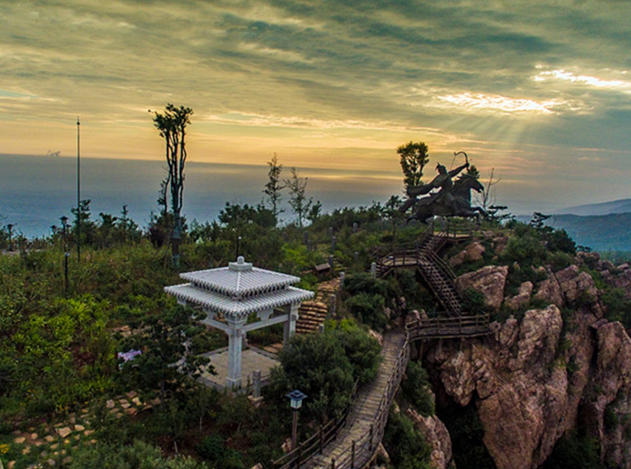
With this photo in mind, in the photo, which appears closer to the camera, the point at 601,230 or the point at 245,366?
the point at 245,366

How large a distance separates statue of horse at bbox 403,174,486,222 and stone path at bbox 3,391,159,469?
22.0m

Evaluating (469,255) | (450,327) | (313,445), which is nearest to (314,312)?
→ (450,327)

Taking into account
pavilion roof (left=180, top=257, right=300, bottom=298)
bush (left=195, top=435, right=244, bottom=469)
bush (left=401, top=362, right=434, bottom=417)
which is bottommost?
bush (left=401, top=362, right=434, bottom=417)

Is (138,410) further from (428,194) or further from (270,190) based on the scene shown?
(270,190)

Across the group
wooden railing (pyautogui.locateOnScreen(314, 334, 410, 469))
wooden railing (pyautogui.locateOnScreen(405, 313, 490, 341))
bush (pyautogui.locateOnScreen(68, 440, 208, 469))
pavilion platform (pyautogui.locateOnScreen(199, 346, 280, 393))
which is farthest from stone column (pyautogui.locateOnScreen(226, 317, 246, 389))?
wooden railing (pyautogui.locateOnScreen(405, 313, 490, 341))

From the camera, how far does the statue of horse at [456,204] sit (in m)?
27.4

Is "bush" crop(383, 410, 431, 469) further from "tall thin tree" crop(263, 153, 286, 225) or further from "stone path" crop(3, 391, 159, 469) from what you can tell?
"tall thin tree" crop(263, 153, 286, 225)

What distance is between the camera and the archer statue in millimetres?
27375

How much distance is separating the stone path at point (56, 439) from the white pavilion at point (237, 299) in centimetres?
291

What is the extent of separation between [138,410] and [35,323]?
447cm

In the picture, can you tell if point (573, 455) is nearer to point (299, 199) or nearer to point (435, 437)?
point (435, 437)

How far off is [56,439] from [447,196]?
79.3ft

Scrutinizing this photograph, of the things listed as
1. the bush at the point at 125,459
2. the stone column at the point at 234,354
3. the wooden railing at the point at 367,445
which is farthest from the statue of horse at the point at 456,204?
the bush at the point at 125,459

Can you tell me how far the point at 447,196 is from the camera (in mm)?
27359
